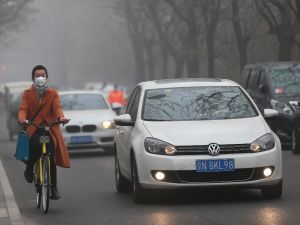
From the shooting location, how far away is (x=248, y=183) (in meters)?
11.9

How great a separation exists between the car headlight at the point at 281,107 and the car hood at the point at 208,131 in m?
9.40

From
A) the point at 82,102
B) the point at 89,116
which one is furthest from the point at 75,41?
the point at 89,116

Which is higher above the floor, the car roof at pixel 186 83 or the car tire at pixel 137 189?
the car roof at pixel 186 83

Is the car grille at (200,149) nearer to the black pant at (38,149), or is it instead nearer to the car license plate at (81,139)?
the black pant at (38,149)

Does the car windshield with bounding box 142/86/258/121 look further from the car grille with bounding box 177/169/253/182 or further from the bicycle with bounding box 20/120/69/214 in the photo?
the bicycle with bounding box 20/120/69/214

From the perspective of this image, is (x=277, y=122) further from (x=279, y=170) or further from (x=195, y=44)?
(x=195, y=44)

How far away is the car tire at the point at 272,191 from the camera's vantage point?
1227 cm

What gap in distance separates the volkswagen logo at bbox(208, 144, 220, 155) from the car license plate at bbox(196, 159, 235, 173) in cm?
9

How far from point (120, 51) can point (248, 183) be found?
77287 mm

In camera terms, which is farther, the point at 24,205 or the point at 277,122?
the point at 277,122

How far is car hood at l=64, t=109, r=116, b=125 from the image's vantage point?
23.0 meters

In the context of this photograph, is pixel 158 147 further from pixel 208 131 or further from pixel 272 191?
pixel 272 191

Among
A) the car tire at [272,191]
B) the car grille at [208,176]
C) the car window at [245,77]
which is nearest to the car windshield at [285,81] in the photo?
the car window at [245,77]

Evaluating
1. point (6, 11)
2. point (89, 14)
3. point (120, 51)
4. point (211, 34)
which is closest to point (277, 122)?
point (211, 34)
